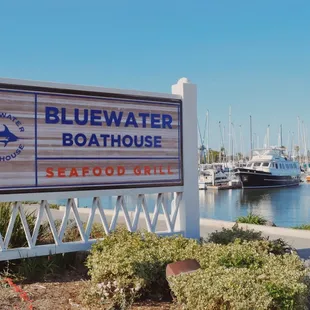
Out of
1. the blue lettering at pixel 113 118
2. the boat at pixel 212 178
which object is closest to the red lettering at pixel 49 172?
the blue lettering at pixel 113 118

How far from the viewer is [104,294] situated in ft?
19.4

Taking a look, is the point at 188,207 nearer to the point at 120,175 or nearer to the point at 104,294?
the point at 120,175

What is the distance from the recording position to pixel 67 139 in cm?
821

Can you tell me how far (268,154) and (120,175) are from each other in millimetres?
A: 61375

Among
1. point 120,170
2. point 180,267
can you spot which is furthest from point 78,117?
point 180,267

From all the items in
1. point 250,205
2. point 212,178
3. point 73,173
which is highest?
point 73,173

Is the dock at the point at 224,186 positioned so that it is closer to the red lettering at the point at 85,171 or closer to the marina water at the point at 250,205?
the marina water at the point at 250,205

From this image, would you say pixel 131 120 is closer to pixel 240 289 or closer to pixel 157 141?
pixel 157 141

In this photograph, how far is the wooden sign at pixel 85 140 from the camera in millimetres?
7715

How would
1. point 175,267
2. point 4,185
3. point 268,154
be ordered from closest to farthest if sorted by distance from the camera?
point 175,267, point 4,185, point 268,154

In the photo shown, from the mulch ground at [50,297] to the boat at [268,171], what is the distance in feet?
195

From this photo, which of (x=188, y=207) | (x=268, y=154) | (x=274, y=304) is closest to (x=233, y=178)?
(x=268, y=154)

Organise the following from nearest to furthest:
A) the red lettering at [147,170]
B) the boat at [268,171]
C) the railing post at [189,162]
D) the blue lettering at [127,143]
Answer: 1. the blue lettering at [127,143]
2. the red lettering at [147,170]
3. the railing post at [189,162]
4. the boat at [268,171]

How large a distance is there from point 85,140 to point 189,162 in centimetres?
222
